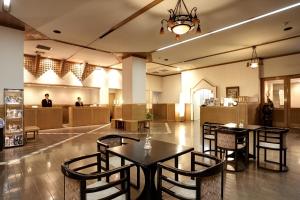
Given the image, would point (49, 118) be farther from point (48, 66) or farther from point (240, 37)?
point (240, 37)

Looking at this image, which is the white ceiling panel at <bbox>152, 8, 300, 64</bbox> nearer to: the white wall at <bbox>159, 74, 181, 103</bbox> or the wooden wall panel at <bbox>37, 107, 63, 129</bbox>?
the white wall at <bbox>159, 74, 181, 103</bbox>

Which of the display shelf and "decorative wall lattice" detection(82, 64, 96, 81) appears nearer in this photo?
the display shelf

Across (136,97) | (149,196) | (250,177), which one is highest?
(136,97)

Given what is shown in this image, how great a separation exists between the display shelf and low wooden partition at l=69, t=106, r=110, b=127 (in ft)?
13.5

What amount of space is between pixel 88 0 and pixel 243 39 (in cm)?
561

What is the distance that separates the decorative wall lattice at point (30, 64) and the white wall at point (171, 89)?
9631 millimetres

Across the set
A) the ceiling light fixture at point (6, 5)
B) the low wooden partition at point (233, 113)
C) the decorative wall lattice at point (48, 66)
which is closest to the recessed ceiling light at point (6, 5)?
the ceiling light fixture at point (6, 5)

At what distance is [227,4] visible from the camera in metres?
4.37

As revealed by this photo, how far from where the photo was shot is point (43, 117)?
886cm

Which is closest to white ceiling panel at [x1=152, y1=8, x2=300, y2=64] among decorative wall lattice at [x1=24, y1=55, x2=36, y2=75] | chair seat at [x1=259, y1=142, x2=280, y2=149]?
chair seat at [x1=259, y1=142, x2=280, y2=149]

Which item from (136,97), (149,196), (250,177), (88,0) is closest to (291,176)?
(250,177)

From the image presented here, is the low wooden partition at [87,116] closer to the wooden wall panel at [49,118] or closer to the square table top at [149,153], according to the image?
the wooden wall panel at [49,118]

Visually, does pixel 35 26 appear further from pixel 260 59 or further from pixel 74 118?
pixel 260 59

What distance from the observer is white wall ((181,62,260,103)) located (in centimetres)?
980
